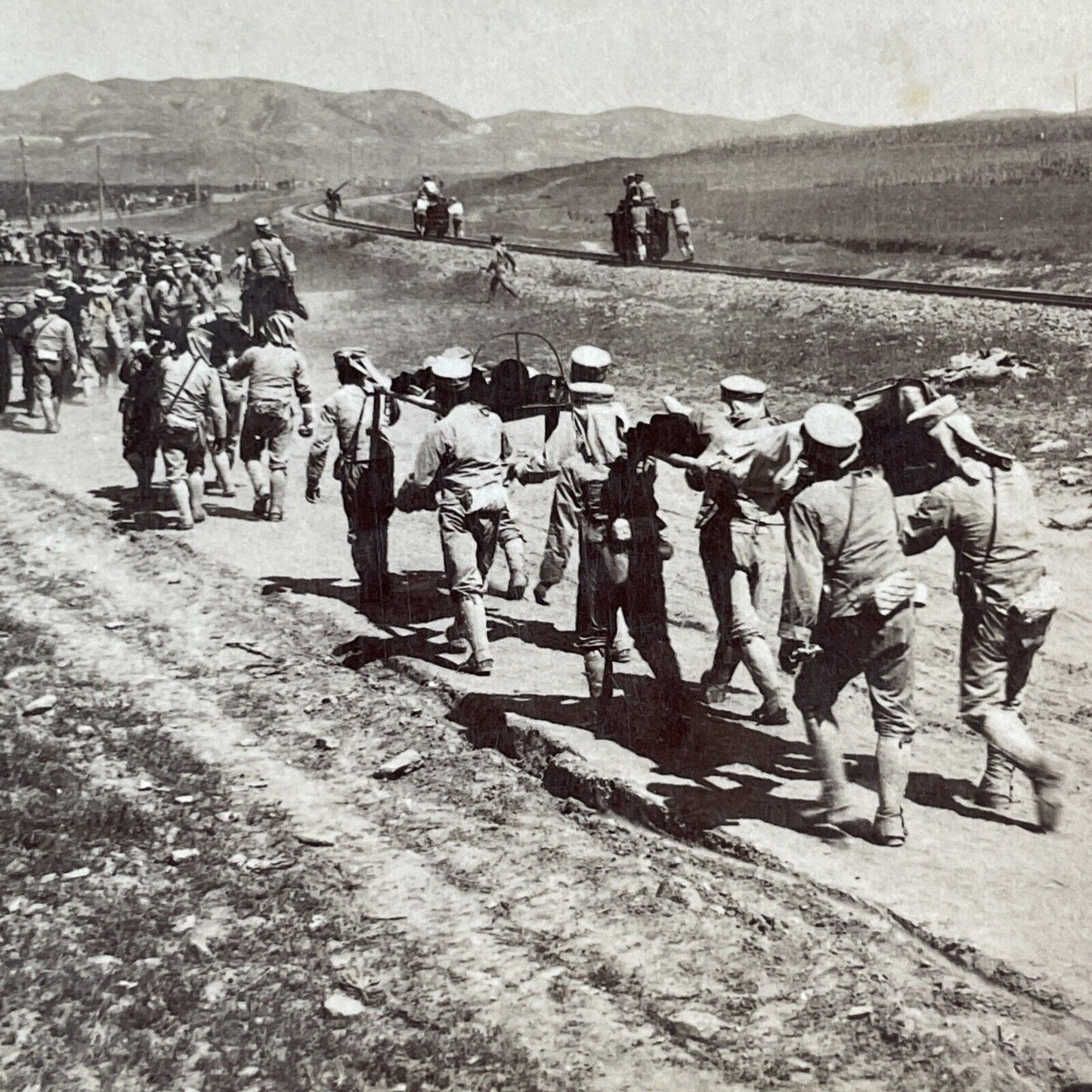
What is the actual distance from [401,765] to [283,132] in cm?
14653

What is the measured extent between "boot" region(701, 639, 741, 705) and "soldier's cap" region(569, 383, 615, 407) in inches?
60.0

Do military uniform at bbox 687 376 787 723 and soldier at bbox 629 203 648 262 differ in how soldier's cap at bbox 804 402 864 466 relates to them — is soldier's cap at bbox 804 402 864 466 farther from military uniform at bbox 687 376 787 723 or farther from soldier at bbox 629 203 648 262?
soldier at bbox 629 203 648 262

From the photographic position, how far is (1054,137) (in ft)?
124

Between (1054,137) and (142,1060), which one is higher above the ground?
(1054,137)

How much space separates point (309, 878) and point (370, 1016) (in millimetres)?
1116

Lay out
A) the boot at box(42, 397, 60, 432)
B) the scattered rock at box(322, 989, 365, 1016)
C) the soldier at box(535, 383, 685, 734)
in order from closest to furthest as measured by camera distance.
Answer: the scattered rock at box(322, 989, 365, 1016)
the soldier at box(535, 383, 685, 734)
the boot at box(42, 397, 60, 432)

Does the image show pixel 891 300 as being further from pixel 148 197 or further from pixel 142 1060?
pixel 148 197

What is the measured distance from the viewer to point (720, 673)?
7.40 metres

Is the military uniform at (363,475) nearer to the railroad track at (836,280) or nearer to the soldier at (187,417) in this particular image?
the soldier at (187,417)

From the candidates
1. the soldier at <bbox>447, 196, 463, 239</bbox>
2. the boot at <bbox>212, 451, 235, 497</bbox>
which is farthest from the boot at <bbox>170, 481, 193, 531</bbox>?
the soldier at <bbox>447, 196, 463, 239</bbox>

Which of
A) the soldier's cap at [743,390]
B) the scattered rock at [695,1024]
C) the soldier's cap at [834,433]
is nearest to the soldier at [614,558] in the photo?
the soldier's cap at [743,390]

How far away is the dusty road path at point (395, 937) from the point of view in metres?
4.73

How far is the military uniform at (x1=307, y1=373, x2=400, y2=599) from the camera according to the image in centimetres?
898

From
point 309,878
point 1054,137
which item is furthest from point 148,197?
point 309,878
